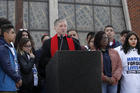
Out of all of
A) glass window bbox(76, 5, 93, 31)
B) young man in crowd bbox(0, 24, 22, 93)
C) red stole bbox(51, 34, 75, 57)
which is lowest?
young man in crowd bbox(0, 24, 22, 93)

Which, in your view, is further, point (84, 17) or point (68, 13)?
point (84, 17)

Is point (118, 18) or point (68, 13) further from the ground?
point (68, 13)

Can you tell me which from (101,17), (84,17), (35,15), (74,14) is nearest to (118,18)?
(101,17)

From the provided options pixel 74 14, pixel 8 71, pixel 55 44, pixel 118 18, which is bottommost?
pixel 8 71

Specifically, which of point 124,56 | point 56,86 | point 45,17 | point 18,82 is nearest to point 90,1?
point 45,17

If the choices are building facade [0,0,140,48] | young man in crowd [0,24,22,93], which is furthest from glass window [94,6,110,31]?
young man in crowd [0,24,22,93]

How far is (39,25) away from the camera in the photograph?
345 inches

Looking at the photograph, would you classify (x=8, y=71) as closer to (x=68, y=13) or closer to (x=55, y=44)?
(x=55, y=44)

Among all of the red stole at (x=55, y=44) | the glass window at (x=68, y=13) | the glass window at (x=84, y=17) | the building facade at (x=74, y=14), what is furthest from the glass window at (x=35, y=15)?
the red stole at (x=55, y=44)

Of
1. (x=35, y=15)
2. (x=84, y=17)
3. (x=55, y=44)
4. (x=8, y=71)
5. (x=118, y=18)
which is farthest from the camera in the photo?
(x=118, y=18)

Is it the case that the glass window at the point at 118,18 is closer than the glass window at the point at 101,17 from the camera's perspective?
No

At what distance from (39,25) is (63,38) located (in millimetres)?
4661

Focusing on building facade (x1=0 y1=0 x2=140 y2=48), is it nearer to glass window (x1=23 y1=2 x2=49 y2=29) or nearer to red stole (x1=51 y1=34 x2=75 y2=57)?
glass window (x1=23 y1=2 x2=49 y2=29)

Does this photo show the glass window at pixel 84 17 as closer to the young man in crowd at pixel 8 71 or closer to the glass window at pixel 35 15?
the glass window at pixel 35 15
